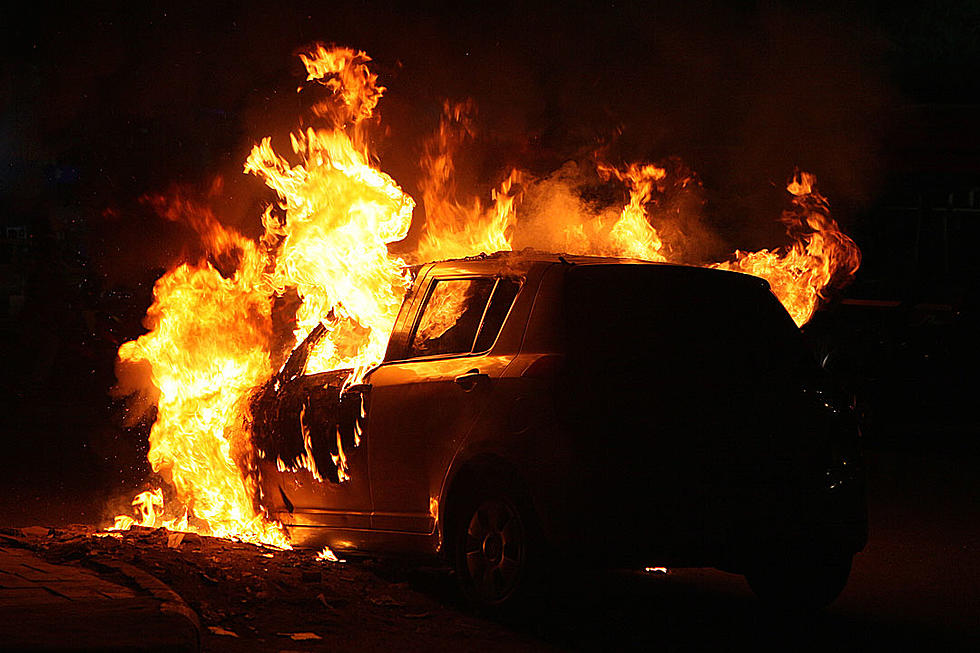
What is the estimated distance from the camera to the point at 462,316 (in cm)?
771

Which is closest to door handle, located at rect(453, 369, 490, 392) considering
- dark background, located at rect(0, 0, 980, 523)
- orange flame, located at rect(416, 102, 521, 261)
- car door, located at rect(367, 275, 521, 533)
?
car door, located at rect(367, 275, 521, 533)

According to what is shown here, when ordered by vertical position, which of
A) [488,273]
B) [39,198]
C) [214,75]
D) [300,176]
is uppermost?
[39,198]

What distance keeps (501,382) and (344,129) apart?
4774 millimetres

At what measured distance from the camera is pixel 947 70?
28.9 metres

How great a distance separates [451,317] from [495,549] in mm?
1428

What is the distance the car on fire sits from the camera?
659 centimetres

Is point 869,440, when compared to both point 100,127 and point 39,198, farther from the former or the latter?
point 39,198

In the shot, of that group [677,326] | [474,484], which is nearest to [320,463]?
[474,484]

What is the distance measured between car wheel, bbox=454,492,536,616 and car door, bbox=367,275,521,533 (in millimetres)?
284

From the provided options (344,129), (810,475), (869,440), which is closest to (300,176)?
(344,129)

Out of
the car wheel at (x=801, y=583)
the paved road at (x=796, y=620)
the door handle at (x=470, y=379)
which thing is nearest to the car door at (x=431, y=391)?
the door handle at (x=470, y=379)

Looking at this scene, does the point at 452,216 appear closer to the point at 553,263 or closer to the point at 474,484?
the point at 553,263

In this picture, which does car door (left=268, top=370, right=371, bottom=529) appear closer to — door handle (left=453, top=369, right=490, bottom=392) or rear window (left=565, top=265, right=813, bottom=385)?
door handle (left=453, top=369, right=490, bottom=392)

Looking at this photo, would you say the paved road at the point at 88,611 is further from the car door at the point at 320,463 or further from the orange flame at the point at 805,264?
the orange flame at the point at 805,264
